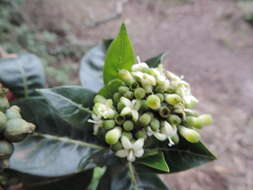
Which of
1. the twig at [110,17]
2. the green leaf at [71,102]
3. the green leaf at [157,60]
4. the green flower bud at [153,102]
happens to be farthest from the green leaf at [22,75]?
the twig at [110,17]

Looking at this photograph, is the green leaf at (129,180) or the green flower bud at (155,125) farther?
the green leaf at (129,180)

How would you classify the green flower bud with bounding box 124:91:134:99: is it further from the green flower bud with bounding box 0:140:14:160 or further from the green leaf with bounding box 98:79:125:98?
the green flower bud with bounding box 0:140:14:160

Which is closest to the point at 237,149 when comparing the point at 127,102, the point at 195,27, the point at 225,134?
the point at 225,134

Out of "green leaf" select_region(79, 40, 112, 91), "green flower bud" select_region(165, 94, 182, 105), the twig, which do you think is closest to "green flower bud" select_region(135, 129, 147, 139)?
"green flower bud" select_region(165, 94, 182, 105)

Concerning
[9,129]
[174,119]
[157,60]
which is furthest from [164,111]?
[9,129]

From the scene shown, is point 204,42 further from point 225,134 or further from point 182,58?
point 225,134

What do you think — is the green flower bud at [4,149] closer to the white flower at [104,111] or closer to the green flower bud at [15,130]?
the green flower bud at [15,130]
